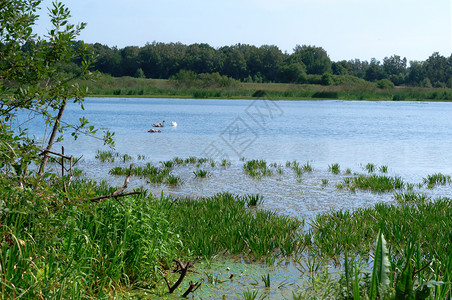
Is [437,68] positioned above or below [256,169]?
above

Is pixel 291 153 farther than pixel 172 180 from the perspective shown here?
Yes

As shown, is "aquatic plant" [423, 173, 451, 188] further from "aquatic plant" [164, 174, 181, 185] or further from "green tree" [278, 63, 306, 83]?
"green tree" [278, 63, 306, 83]

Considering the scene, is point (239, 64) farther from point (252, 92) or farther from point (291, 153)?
point (291, 153)

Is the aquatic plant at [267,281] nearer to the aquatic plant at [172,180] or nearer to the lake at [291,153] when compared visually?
the lake at [291,153]

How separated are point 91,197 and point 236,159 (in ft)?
42.2

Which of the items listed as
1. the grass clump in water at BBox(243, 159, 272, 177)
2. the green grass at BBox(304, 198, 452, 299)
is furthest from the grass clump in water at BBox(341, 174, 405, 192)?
the green grass at BBox(304, 198, 452, 299)

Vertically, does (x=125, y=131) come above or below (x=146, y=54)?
below

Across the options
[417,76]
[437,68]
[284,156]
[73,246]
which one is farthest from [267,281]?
[437,68]

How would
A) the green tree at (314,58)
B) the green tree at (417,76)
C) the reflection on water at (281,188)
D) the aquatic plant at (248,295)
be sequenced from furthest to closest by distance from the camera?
the green tree at (314,58), the green tree at (417,76), the reflection on water at (281,188), the aquatic plant at (248,295)

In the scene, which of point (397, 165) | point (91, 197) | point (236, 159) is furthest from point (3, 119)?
point (397, 165)

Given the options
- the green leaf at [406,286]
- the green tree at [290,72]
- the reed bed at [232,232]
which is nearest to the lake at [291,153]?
the reed bed at [232,232]

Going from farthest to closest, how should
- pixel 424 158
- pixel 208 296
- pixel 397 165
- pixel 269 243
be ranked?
1. pixel 424 158
2. pixel 397 165
3. pixel 269 243
4. pixel 208 296

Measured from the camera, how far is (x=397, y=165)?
16.1m

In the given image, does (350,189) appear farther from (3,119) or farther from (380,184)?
(3,119)
